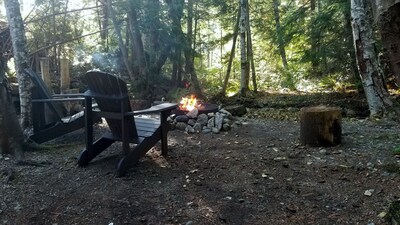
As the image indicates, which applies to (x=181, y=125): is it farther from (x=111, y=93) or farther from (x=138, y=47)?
(x=138, y=47)

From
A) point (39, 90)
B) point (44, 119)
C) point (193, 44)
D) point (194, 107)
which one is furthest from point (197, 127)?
point (193, 44)

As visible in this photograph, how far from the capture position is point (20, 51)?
5.12 meters

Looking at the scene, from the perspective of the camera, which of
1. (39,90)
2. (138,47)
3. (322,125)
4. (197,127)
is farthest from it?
(138,47)

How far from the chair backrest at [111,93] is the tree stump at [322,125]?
8.26 ft

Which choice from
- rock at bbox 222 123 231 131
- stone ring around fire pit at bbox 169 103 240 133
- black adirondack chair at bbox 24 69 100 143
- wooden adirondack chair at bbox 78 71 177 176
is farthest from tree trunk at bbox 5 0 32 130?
rock at bbox 222 123 231 131

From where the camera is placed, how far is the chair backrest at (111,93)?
3480 millimetres

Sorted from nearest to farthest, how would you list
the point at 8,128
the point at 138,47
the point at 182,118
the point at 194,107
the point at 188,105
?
the point at 8,128 → the point at 182,118 → the point at 194,107 → the point at 188,105 → the point at 138,47

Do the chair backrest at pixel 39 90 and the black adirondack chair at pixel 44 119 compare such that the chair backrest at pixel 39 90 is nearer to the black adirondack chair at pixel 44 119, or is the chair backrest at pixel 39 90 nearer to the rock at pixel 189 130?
the black adirondack chair at pixel 44 119

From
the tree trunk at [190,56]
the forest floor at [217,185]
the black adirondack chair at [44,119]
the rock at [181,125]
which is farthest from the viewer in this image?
the tree trunk at [190,56]

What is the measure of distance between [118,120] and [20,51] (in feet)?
8.65

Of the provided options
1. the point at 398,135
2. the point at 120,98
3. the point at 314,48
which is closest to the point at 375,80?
the point at 398,135


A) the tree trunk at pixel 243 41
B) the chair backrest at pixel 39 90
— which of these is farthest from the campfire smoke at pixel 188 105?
the tree trunk at pixel 243 41

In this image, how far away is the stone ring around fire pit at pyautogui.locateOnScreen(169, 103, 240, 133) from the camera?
6074 millimetres

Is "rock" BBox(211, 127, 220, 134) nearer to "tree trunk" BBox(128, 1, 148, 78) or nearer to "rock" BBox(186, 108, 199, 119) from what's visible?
"rock" BBox(186, 108, 199, 119)
